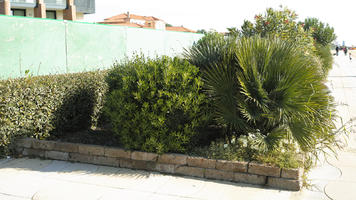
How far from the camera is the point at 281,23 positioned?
10.0 meters

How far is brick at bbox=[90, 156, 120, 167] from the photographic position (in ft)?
16.6

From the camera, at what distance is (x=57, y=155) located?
5359 millimetres

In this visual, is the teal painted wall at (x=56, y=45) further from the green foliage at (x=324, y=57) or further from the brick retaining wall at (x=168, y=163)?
the green foliage at (x=324, y=57)

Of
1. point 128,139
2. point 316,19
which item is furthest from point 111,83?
point 316,19

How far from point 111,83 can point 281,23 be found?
6.27 meters

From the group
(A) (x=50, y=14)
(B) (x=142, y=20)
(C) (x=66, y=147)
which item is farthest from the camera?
(B) (x=142, y=20)

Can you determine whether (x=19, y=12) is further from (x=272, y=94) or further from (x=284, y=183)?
(x=284, y=183)

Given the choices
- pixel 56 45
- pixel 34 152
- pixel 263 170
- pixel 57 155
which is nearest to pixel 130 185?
pixel 57 155

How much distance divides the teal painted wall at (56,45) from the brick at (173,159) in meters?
1.64

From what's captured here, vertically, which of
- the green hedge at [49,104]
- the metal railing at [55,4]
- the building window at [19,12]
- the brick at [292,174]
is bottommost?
the brick at [292,174]

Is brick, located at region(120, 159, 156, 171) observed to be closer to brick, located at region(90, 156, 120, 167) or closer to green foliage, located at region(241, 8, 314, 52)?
brick, located at region(90, 156, 120, 167)

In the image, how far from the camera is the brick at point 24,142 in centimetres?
546

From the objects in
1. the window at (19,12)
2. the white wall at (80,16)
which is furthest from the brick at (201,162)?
the white wall at (80,16)

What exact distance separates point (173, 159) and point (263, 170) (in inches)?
48.2
